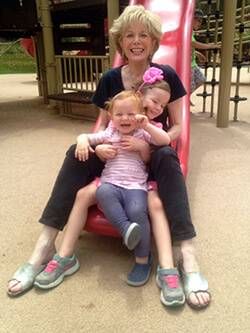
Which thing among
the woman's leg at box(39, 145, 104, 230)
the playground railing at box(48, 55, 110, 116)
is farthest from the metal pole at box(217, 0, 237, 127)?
the woman's leg at box(39, 145, 104, 230)

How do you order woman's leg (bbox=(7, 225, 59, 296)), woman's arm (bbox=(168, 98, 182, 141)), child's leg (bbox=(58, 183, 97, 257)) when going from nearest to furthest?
woman's leg (bbox=(7, 225, 59, 296))
child's leg (bbox=(58, 183, 97, 257))
woman's arm (bbox=(168, 98, 182, 141))

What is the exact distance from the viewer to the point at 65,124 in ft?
14.3

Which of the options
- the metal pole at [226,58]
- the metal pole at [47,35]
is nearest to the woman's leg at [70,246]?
the metal pole at [226,58]

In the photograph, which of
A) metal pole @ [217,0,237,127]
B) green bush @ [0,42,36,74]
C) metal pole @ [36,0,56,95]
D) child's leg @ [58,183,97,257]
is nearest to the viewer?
child's leg @ [58,183,97,257]

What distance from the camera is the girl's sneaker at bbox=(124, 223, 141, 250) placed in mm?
1500

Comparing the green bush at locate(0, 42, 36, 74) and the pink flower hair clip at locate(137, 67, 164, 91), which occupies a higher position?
the pink flower hair clip at locate(137, 67, 164, 91)

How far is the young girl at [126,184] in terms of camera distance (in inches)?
62.9

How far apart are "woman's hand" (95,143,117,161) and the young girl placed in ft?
0.09

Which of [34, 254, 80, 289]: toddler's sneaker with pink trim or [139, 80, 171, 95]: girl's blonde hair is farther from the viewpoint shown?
[139, 80, 171, 95]: girl's blonde hair

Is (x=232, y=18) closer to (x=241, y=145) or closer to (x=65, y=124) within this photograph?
(x=241, y=145)

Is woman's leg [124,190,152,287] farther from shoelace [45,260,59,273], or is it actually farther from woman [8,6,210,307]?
shoelace [45,260,59,273]

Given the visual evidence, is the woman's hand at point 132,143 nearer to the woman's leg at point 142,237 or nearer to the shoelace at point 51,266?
the woman's leg at point 142,237

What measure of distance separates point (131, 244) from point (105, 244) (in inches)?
16.7

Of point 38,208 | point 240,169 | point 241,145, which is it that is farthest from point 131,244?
point 241,145
